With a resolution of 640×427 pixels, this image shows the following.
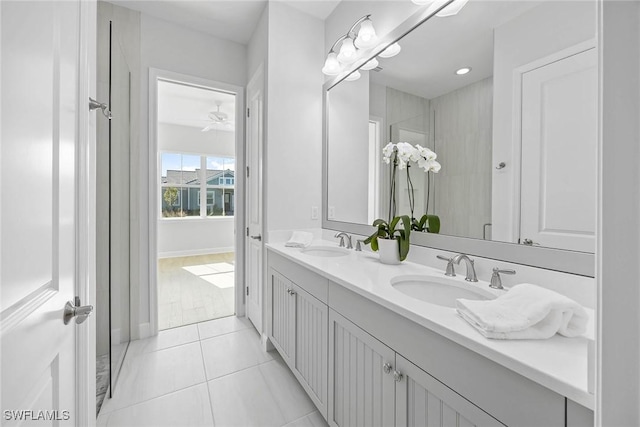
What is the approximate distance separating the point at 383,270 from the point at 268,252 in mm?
1020

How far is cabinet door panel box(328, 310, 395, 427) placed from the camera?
94cm

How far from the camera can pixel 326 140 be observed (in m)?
2.23

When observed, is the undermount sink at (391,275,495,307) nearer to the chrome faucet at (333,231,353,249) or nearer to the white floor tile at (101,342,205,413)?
the chrome faucet at (333,231,353,249)

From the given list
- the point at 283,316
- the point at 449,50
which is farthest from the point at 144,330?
the point at 449,50

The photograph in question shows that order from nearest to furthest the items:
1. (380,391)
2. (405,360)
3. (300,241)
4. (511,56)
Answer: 1. (405,360)
2. (380,391)
3. (511,56)
4. (300,241)

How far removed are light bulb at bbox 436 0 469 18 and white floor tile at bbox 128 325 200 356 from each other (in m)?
2.80

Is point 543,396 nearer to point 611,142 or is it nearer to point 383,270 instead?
point 611,142

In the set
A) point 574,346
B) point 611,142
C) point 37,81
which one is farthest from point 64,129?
point 574,346

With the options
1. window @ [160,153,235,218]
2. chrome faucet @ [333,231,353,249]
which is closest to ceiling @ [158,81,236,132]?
window @ [160,153,235,218]

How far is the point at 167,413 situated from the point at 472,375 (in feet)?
5.34

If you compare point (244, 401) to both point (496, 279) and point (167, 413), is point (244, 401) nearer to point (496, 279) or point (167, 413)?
point (167, 413)

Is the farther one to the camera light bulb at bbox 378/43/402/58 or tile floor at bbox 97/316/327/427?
light bulb at bbox 378/43/402/58

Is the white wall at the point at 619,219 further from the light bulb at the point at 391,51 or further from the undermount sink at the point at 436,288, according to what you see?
the light bulb at the point at 391,51

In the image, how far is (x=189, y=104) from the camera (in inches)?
180
